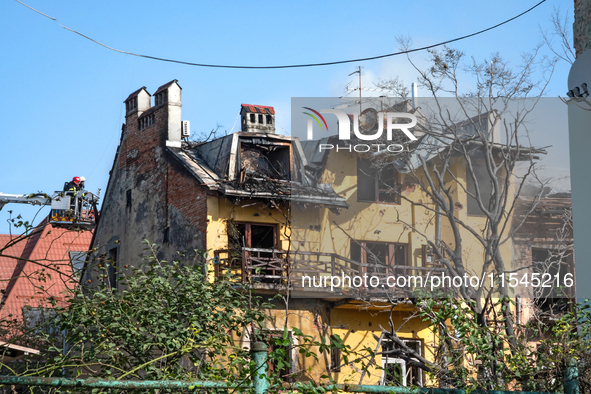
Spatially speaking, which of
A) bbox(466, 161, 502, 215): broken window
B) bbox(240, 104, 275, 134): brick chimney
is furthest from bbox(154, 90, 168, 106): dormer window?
bbox(466, 161, 502, 215): broken window

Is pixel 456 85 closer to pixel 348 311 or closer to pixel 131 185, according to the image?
pixel 348 311

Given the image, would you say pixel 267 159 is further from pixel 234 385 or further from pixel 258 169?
pixel 234 385

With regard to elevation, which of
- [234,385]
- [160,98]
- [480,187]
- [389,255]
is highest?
[160,98]

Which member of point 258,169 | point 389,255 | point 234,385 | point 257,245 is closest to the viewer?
point 234,385

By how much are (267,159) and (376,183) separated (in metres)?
3.48

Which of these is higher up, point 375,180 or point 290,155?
point 290,155

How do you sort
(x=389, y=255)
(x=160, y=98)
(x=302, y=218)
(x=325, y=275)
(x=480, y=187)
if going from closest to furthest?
(x=480, y=187), (x=389, y=255), (x=325, y=275), (x=302, y=218), (x=160, y=98)

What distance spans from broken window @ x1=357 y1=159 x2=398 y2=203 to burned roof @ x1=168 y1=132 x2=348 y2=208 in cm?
66

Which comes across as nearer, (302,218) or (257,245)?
(302,218)

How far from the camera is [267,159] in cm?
1875

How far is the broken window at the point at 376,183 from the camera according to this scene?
16.5m

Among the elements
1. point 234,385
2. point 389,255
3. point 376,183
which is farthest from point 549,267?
point 234,385

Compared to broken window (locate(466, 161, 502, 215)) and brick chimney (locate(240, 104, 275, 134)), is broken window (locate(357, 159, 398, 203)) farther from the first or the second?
brick chimney (locate(240, 104, 275, 134))

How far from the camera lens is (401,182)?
16234 millimetres
